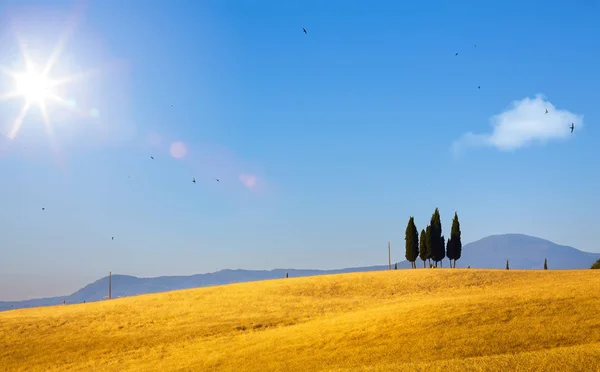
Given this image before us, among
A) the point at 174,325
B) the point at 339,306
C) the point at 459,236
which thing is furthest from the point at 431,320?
the point at 459,236

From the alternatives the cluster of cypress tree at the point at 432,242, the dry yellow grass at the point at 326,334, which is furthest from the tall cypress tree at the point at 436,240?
the dry yellow grass at the point at 326,334

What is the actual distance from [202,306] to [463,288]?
29.1 meters

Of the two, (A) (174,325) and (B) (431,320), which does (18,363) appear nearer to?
(A) (174,325)

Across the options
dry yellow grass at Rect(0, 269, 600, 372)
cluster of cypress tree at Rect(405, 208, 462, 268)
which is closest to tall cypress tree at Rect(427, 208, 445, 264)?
cluster of cypress tree at Rect(405, 208, 462, 268)

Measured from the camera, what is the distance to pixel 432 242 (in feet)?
344

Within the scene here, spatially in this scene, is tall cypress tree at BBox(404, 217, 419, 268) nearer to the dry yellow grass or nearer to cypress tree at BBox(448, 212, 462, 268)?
cypress tree at BBox(448, 212, 462, 268)

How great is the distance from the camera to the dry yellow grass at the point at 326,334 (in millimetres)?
26703

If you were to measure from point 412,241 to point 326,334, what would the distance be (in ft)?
246

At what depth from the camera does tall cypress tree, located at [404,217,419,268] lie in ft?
350

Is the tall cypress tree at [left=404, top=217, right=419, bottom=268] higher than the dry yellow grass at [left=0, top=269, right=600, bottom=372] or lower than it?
higher

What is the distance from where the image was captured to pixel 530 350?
26.5 meters

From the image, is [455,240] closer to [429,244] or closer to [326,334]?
[429,244]

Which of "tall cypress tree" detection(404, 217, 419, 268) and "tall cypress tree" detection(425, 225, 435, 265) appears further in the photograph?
"tall cypress tree" detection(404, 217, 419, 268)

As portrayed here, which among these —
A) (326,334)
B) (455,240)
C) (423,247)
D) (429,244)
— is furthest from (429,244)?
(326,334)
